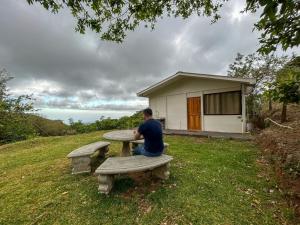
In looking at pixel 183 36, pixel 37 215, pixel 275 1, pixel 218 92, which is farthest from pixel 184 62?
pixel 37 215

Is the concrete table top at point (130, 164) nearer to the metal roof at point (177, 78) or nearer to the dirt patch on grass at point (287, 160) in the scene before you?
the dirt patch on grass at point (287, 160)

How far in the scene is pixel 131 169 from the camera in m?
3.34

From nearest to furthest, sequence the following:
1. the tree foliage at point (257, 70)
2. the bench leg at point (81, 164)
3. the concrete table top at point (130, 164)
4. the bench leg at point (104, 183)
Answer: the concrete table top at point (130, 164) < the bench leg at point (104, 183) < the bench leg at point (81, 164) < the tree foliage at point (257, 70)

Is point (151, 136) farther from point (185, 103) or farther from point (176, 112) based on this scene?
point (176, 112)

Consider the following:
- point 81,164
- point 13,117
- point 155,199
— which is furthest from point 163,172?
point 13,117

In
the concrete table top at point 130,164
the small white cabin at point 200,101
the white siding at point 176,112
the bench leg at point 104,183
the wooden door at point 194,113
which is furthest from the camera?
the white siding at point 176,112

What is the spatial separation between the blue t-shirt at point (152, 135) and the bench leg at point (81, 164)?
70.2 inches

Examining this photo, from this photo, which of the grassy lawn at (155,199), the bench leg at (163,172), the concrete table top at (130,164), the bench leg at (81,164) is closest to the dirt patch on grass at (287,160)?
the grassy lawn at (155,199)

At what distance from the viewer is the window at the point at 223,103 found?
403 inches

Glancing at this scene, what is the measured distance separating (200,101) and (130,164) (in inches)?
356

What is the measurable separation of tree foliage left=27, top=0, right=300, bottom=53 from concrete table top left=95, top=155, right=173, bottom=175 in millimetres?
2747

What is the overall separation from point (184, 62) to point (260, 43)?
1471 cm

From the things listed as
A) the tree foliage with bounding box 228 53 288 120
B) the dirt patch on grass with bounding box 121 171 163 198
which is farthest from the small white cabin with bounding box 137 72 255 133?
the dirt patch on grass with bounding box 121 171 163 198

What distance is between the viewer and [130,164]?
11.8 ft
